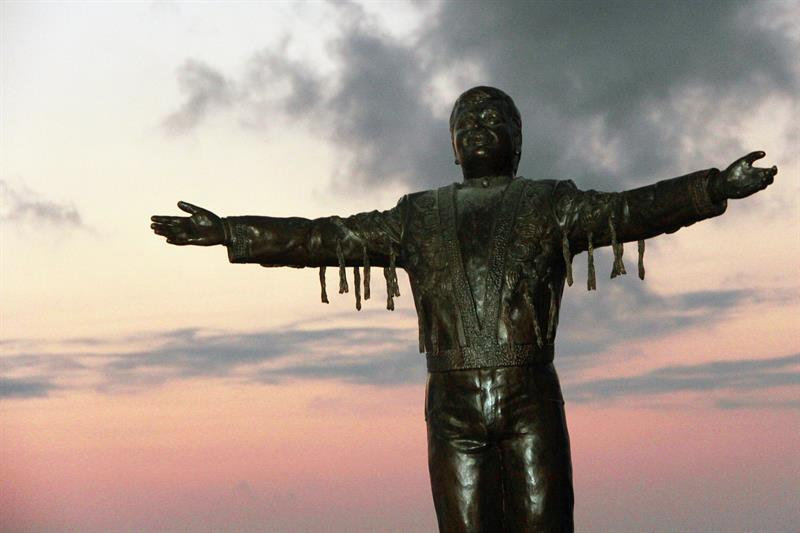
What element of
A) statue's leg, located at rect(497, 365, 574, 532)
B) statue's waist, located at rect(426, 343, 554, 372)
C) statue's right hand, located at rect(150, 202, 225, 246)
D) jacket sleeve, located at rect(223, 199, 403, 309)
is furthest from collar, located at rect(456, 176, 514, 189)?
statue's right hand, located at rect(150, 202, 225, 246)

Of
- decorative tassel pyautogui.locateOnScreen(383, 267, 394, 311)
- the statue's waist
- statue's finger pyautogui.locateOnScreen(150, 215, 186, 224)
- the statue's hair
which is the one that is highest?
the statue's hair

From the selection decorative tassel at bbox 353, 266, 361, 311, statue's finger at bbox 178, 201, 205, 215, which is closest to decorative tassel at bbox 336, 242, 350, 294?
decorative tassel at bbox 353, 266, 361, 311

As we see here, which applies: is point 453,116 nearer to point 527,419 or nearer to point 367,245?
point 367,245

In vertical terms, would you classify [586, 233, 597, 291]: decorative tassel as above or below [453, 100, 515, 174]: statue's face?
below

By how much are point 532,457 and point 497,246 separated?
4.96 feet

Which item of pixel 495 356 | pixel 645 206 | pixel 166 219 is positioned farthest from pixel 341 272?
pixel 645 206

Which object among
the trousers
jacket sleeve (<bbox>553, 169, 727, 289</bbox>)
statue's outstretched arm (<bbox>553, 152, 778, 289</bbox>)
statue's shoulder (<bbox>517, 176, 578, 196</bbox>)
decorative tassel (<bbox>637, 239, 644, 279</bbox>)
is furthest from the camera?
statue's shoulder (<bbox>517, 176, 578, 196</bbox>)

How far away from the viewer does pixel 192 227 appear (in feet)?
31.9

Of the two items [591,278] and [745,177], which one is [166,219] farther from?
[745,177]

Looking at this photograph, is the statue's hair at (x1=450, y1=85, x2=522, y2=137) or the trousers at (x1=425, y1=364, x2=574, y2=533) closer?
the trousers at (x1=425, y1=364, x2=574, y2=533)

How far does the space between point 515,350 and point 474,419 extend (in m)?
0.56

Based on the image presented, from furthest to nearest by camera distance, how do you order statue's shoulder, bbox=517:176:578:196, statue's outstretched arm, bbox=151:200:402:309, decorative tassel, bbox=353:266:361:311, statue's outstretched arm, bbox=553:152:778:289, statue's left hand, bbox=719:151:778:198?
decorative tassel, bbox=353:266:361:311
statue's outstretched arm, bbox=151:200:402:309
statue's shoulder, bbox=517:176:578:196
statue's outstretched arm, bbox=553:152:778:289
statue's left hand, bbox=719:151:778:198

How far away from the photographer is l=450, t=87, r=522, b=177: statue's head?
31.6 feet

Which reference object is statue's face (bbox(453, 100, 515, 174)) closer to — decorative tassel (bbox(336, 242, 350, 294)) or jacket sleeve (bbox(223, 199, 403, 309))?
jacket sleeve (bbox(223, 199, 403, 309))
